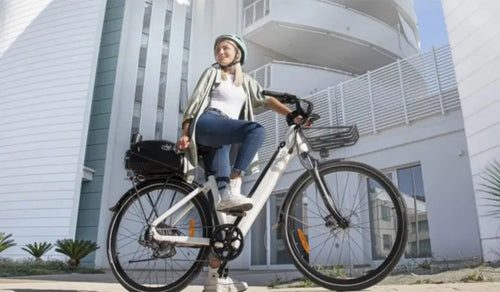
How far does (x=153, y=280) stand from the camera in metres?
2.33

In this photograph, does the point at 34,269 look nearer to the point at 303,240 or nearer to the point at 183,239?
the point at 183,239

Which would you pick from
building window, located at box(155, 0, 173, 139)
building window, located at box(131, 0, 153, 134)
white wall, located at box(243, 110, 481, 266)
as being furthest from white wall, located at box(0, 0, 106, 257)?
white wall, located at box(243, 110, 481, 266)

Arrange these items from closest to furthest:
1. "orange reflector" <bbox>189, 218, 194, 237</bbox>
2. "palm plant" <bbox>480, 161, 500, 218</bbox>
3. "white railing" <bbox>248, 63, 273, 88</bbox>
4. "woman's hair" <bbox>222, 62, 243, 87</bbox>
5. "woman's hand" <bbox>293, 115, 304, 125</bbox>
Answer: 1. "orange reflector" <bbox>189, 218, 194, 237</bbox>
2. "woman's hand" <bbox>293, 115, 304, 125</bbox>
3. "woman's hair" <bbox>222, 62, 243, 87</bbox>
4. "palm plant" <bbox>480, 161, 500, 218</bbox>
5. "white railing" <bbox>248, 63, 273, 88</bbox>

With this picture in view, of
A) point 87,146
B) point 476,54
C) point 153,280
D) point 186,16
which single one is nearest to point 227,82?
point 153,280

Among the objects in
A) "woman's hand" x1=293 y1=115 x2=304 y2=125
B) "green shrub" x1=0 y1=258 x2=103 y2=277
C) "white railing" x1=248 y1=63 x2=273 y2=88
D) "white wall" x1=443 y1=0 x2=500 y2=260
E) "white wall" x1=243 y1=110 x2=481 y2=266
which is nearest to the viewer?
"woman's hand" x1=293 y1=115 x2=304 y2=125

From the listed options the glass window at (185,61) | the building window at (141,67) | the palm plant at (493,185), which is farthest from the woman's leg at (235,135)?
the glass window at (185,61)

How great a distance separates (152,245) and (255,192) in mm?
688

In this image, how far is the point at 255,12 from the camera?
46.4 ft

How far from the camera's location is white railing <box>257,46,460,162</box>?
7906 millimetres

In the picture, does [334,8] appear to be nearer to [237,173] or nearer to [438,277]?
[438,277]

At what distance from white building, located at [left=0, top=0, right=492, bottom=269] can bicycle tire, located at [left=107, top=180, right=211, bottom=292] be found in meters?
5.99

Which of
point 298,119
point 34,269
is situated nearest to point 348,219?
point 298,119

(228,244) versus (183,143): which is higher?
(183,143)

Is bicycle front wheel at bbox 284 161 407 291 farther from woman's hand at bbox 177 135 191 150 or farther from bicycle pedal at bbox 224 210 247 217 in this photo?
woman's hand at bbox 177 135 191 150
